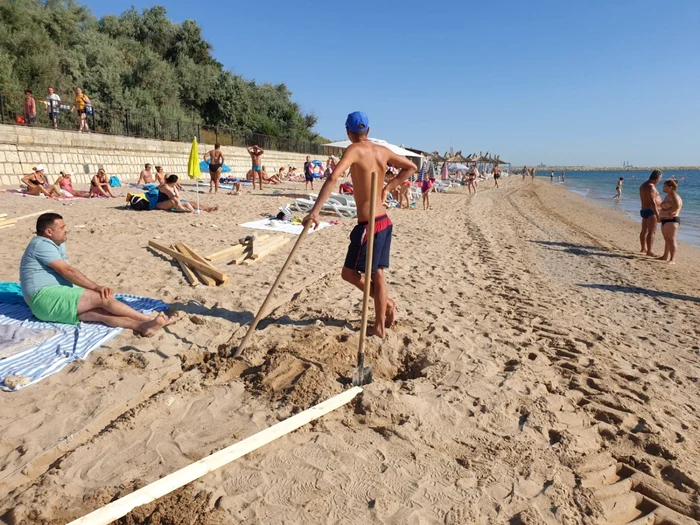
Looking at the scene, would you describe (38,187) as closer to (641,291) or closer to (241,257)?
(241,257)

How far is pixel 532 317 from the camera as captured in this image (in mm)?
5008

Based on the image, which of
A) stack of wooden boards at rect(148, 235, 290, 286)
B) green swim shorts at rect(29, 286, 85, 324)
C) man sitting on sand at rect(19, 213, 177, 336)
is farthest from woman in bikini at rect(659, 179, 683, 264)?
green swim shorts at rect(29, 286, 85, 324)

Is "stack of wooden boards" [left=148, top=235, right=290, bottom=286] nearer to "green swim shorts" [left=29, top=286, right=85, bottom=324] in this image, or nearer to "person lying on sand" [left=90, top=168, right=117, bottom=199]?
"green swim shorts" [left=29, top=286, right=85, bottom=324]

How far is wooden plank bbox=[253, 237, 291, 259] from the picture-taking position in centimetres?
688

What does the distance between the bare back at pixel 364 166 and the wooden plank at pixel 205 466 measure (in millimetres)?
1552

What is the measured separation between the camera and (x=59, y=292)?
383cm

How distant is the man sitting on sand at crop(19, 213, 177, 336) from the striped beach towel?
0.08 metres

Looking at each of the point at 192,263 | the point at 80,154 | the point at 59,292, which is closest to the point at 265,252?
the point at 192,263

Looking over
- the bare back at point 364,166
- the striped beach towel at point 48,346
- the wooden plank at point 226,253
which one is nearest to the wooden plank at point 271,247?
the wooden plank at point 226,253

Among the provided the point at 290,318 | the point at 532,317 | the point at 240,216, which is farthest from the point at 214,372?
the point at 240,216

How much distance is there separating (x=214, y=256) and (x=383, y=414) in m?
4.46

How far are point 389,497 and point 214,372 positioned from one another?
172 centimetres

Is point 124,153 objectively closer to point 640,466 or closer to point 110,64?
point 110,64

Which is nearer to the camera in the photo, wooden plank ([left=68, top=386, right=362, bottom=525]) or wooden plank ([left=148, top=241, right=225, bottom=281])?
wooden plank ([left=68, top=386, right=362, bottom=525])
